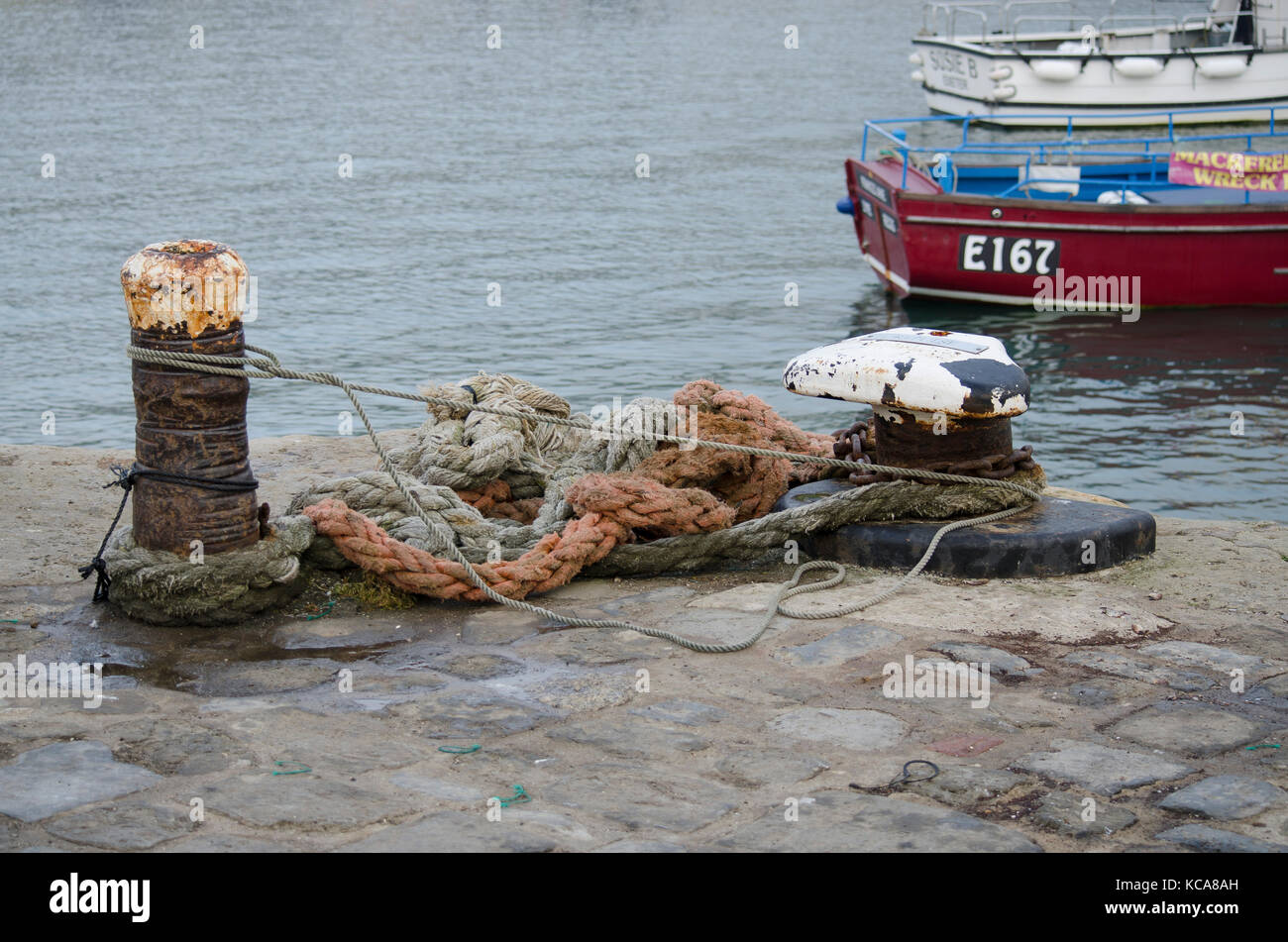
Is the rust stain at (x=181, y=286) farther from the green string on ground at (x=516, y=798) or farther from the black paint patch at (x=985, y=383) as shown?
the black paint patch at (x=985, y=383)

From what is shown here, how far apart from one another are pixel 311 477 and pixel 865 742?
3.86 meters

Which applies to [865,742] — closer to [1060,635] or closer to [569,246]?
[1060,635]

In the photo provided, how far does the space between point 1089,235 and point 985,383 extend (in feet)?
35.1

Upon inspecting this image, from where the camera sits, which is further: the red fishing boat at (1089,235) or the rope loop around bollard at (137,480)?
the red fishing boat at (1089,235)

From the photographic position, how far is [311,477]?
23.0ft

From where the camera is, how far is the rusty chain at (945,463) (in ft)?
Result: 18.4

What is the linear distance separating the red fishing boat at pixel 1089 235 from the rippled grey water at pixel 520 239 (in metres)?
0.35

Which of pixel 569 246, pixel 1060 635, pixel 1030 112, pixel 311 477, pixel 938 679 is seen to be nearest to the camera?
pixel 938 679

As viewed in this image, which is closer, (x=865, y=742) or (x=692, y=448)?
(x=865, y=742)

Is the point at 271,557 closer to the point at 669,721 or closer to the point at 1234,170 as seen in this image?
the point at 669,721

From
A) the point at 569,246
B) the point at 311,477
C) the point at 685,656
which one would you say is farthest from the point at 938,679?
the point at 569,246

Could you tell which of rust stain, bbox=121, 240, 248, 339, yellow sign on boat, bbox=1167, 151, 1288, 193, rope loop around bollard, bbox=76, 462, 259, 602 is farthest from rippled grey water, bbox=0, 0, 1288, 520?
rust stain, bbox=121, 240, 248, 339

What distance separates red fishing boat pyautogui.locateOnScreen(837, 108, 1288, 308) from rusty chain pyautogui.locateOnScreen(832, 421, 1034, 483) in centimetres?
902

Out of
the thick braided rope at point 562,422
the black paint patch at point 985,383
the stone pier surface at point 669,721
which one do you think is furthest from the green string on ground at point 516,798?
the black paint patch at point 985,383
